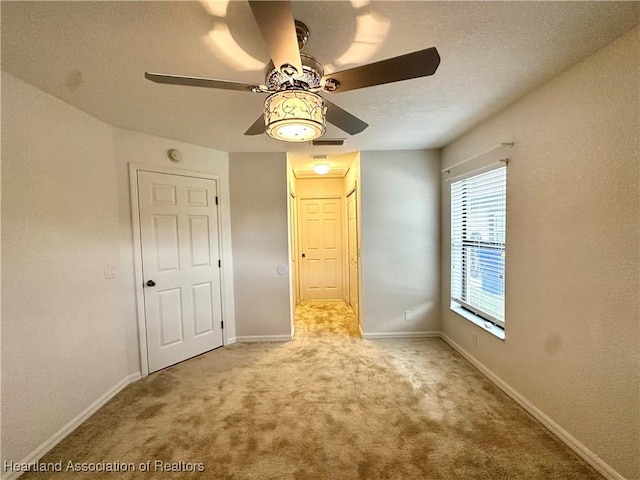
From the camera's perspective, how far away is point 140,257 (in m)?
2.57

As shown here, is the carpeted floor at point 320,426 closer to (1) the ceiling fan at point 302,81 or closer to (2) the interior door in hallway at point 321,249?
(1) the ceiling fan at point 302,81

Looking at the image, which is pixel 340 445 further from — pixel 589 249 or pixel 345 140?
pixel 345 140

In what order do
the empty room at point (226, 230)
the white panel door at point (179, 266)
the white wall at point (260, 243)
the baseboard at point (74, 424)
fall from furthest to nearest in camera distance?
the white wall at point (260, 243)
the white panel door at point (179, 266)
the baseboard at point (74, 424)
the empty room at point (226, 230)

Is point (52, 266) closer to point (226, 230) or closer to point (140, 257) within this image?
point (140, 257)

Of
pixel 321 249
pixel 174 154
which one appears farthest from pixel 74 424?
pixel 321 249

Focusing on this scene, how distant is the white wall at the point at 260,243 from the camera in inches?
129

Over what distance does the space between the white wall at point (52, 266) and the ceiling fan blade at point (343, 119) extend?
73.8 inches

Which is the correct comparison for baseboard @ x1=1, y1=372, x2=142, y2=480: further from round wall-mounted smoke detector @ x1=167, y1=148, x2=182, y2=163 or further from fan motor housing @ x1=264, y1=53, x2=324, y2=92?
fan motor housing @ x1=264, y1=53, x2=324, y2=92

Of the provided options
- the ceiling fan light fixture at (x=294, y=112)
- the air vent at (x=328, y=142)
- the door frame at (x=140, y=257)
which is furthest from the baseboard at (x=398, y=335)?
the ceiling fan light fixture at (x=294, y=112)

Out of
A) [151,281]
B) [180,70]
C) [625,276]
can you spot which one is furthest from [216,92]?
[625,276]

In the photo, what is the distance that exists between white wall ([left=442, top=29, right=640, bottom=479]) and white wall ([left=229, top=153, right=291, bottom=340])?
2.32 m

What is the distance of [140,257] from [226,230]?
94 centimetres

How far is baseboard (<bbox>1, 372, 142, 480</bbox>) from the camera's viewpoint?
1.58 m

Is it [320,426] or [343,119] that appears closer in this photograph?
[343,119]
